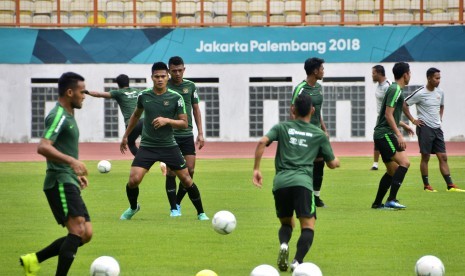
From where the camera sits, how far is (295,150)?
10.7 meters

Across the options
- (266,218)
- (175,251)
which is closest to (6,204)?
(266,218)

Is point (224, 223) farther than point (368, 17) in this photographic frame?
No

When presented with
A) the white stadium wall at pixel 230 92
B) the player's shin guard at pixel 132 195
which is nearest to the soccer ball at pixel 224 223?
the player's shin guard at pixel 132 195

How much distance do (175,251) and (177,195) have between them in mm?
4537

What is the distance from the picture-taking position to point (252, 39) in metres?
40.0

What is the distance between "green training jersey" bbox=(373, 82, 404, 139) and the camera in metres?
16.5

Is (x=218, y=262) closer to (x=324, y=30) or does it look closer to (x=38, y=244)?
(x=38, y=244)

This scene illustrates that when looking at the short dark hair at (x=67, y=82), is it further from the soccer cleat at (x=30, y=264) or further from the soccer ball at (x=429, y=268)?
the soccer ball at (x=429, y=268)

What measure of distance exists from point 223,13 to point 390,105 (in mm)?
25485

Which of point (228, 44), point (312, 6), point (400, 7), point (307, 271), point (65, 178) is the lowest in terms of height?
point (307, 271)

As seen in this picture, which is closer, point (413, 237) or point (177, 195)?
point (413, 237)

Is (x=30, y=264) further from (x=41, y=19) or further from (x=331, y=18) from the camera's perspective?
(x=41, y=19)

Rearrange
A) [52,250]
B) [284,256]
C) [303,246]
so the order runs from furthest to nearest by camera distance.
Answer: [284,256] → [303,246] → [52,250]

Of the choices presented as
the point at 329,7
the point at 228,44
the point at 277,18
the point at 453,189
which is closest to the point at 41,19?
the point at 228,44
